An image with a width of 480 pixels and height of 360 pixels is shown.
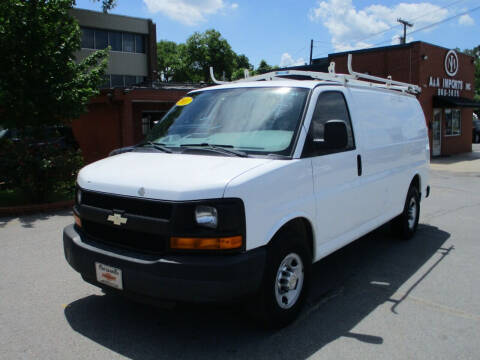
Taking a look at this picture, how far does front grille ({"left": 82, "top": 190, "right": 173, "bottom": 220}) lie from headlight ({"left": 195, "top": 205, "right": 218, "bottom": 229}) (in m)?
0.20

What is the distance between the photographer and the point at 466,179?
1425cm

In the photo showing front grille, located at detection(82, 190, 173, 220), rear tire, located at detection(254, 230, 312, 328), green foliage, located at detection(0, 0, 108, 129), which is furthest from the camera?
green foliage, located at detection(0, 0, 108, 129)

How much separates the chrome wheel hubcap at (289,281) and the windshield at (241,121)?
36.7 inches

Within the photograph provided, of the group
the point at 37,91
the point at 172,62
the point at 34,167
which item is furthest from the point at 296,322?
the point at 172,62

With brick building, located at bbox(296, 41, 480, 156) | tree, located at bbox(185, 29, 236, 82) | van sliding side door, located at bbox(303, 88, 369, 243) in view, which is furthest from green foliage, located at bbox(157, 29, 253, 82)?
van sliding side door, located at bbox(303, 88, 369, 243)

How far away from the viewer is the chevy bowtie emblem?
11.2 feet

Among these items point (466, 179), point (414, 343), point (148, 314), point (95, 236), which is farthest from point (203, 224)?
point (466, 179)

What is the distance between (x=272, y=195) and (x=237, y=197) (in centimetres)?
40

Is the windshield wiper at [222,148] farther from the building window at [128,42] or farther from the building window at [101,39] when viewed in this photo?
the building window at [128,42]

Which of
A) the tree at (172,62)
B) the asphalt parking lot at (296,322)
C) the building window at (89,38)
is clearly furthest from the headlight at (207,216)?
the tree at (172,62)

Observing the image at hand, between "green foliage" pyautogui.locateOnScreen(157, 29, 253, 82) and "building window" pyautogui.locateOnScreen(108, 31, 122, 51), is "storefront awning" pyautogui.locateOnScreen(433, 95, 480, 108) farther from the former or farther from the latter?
"green foliage" pyautogui.locateOnScreen(157, 29, 253, 82)

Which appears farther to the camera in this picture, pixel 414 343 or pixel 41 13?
pixel 41 13

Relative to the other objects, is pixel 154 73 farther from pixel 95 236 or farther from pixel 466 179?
pixel 95 236

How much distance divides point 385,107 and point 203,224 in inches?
140
